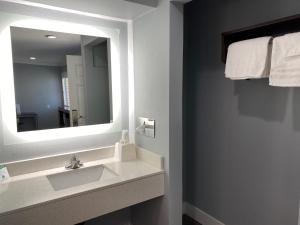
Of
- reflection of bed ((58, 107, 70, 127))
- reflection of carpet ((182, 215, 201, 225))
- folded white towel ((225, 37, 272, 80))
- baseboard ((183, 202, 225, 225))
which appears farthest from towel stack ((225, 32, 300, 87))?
reflection of carpet ((182, 215, 201, 225))

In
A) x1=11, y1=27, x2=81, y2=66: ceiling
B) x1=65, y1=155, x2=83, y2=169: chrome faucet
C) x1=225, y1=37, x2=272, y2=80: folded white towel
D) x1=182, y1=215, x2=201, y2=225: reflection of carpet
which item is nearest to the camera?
x1=225, y1=37, x2=272, y2=80: folded white towel

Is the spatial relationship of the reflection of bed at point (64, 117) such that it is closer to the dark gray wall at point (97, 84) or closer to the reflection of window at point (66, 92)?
the reflection of window at point (66, 92)

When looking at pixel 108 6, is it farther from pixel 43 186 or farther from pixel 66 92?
pixel 43 186

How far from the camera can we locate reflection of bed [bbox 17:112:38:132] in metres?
1.64

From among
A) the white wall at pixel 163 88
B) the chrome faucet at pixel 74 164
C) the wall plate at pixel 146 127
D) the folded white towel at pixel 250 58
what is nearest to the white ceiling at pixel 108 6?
the white wall at pixel 163 88

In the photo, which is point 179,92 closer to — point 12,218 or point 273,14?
point 273,14

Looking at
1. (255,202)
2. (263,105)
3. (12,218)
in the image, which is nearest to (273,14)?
(263,105)

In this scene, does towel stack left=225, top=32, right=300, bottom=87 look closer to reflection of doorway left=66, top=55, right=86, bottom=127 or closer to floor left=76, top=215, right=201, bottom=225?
reflection of doorway left=66, top=55, right=86, bottom=127

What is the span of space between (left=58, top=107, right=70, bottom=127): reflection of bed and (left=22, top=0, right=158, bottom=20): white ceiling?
777 millimetres

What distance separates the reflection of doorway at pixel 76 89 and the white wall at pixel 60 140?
17cm

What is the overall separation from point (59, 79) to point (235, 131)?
5.01 feet

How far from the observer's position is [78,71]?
6.20 feet

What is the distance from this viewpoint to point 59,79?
183cm

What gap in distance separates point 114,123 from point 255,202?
1351mm
